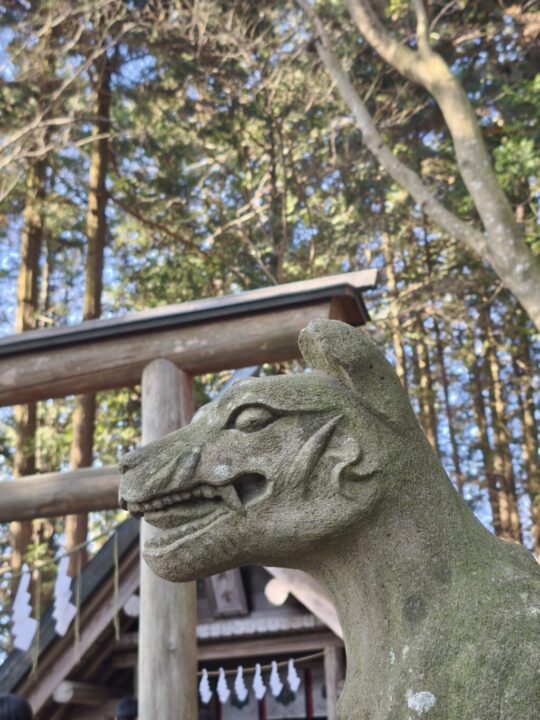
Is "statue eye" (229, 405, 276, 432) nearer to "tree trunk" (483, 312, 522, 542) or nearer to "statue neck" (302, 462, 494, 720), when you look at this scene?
"statue neck" (302, 462, 494, 720)

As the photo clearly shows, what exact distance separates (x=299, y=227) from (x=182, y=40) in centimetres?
338

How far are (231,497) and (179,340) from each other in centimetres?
250

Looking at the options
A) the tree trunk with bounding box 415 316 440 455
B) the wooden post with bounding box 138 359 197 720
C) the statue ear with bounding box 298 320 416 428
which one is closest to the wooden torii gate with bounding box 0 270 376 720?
the wooden post with bounding box 138 359 197 720

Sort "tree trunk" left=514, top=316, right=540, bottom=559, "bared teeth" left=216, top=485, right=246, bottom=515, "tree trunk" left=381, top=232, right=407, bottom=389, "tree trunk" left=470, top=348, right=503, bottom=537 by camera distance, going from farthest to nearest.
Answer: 1. "tree trunk" left=470, top=348, right=503, bottom=537
2. "tree trunk" left=514, top=316, right=540, bottom=559
3. "tree trunk" left=381, top=232, right=407, bottom=389
4. "bared teeth" left=216, top=485, right=246, bottom=515

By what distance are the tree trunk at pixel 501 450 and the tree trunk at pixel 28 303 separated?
6.51 m

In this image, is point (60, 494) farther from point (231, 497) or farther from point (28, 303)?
point (28, 303)

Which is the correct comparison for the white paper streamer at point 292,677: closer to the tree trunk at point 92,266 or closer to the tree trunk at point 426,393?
the tree trunk at point 92,266

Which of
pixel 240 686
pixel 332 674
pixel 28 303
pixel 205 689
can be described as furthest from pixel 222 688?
pixel 28 303

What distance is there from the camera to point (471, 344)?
12.1 meters

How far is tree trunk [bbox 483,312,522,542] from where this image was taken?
11.1 meters

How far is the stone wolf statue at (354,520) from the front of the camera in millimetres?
1682

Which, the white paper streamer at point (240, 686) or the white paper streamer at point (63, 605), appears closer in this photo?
the white paper streamer at point (63, 605)

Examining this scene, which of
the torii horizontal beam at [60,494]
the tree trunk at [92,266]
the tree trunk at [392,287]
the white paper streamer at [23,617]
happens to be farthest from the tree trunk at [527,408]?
the torii horizontal beam at [60,494]

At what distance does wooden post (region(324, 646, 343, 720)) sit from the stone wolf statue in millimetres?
4277
